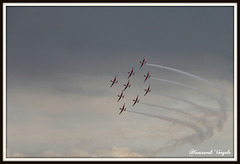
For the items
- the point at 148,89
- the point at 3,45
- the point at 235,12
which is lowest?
the point at 148,89

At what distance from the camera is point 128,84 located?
176 meters

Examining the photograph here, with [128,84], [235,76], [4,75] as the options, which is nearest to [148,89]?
[128,84]

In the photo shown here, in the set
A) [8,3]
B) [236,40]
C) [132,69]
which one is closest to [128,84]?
[132,69]

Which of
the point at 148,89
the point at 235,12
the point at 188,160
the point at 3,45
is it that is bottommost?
the point at 188,160

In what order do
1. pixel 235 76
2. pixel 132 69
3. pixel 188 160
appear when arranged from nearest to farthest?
pixel 188 160 → pixel 235 76 → pixel 132 69

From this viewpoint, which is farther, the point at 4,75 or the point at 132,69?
the point at 132,69

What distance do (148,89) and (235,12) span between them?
5101 cm

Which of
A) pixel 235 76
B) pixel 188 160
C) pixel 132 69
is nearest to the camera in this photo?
pixel 188 160

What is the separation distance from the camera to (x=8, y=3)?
504 feet

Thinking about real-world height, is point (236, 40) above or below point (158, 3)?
below

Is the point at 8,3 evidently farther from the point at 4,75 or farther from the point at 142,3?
the point at 142,3

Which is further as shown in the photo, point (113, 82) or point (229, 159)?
point (113, 82)

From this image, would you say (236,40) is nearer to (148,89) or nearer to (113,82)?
(148,89)

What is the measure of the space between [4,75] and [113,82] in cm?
4960
